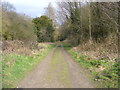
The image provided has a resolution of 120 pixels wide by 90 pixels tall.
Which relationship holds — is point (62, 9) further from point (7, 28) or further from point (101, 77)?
point (101, 77)

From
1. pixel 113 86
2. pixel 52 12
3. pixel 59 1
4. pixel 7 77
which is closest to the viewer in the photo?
pixel 113 86

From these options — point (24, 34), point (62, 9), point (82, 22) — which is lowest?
point (24, 34)

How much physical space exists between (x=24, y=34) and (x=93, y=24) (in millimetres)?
10429

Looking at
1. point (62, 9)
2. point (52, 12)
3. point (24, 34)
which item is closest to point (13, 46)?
point (24, 34)

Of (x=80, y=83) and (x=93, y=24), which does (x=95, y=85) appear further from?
(x=93, y=24)

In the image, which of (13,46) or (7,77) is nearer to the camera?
(7,77)

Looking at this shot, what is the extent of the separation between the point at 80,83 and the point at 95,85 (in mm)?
662

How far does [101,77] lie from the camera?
6895mm

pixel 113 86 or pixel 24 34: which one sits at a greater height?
pixel 24 34

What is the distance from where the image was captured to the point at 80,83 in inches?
254

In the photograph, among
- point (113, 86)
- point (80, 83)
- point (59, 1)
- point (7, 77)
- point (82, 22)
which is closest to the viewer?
point (113, 86)

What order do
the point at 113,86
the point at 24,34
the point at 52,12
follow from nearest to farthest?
1. the point at 113,86
2. the point at 24,34
3. the point at 52,12

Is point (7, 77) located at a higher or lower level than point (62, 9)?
lower

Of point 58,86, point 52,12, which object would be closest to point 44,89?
point 58,86
